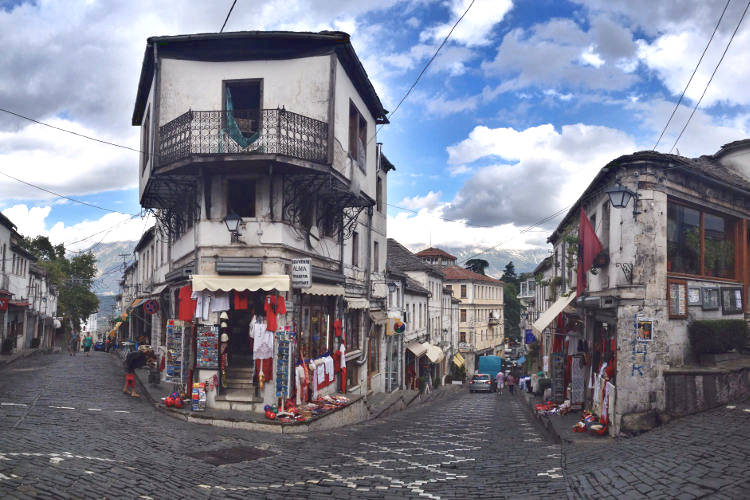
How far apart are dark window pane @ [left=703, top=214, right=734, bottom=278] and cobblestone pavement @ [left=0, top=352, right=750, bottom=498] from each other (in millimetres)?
4485

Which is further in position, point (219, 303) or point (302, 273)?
point (302, 273)

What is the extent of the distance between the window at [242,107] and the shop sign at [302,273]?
11.1 ft

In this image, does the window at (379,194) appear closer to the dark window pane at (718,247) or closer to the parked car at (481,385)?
the dark window pane at (718,247)

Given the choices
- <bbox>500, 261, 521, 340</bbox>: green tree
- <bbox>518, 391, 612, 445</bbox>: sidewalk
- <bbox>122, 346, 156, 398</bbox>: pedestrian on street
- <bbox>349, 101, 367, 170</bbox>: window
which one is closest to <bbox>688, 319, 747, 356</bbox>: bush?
<bbox>518, 391, 612, 445</bbox>: sidewalk

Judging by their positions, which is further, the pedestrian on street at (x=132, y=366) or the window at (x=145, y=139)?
the window at (x=145, y=139)

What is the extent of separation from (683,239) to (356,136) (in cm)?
1021

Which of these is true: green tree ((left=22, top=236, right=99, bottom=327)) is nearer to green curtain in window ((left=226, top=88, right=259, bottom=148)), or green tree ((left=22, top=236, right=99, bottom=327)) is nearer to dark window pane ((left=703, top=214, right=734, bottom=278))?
green curtain in window ((left=226, top=88, right=259, bottom=148))

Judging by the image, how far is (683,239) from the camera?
13586mm

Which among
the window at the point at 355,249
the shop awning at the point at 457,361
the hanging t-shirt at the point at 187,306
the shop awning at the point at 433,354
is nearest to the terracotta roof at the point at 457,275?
the shop awning at the point at 457,361

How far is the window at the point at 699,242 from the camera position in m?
13.3

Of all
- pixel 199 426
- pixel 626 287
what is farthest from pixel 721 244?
pixel 199 426

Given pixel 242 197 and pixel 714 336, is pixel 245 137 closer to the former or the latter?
pixel 242 197

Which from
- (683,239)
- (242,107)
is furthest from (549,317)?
(242,107)

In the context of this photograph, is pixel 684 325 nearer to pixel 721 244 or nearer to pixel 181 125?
pixel 721 244
